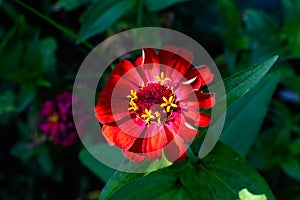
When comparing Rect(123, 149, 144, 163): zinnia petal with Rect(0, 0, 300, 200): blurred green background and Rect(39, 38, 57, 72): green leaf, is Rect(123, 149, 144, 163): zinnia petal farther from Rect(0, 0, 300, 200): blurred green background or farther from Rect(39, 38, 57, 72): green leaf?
Rect(39, 38, 57, 72): green leaf

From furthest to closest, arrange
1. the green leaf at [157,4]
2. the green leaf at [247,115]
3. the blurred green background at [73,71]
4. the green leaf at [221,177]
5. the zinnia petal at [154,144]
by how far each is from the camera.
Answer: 1. the blurred green background at [73,71]
2. the green leaf at [157,4]
3. the green leaf at [247,115]
4. the green leaf at [221,177]
5. the zinnia petal at [154,144]

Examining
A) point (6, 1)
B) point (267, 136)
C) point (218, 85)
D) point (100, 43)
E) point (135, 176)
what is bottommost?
point (267, 136)

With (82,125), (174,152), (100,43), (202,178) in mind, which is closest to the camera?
(174,152)

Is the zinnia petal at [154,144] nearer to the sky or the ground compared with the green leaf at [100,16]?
nearer to the ground

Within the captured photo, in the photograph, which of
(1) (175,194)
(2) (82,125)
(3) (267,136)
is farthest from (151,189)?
(3) (267,136)

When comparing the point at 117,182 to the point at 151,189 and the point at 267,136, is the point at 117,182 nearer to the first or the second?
the point at 151,189

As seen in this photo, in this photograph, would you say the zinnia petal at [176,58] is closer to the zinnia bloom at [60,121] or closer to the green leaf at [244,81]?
the green leaf at [244,81]

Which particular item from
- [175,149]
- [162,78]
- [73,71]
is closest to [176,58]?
[162,78]

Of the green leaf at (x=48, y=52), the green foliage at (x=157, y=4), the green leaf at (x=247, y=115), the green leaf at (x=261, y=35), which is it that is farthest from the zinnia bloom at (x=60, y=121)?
Result: the green leaf at (x=261, y=35)
